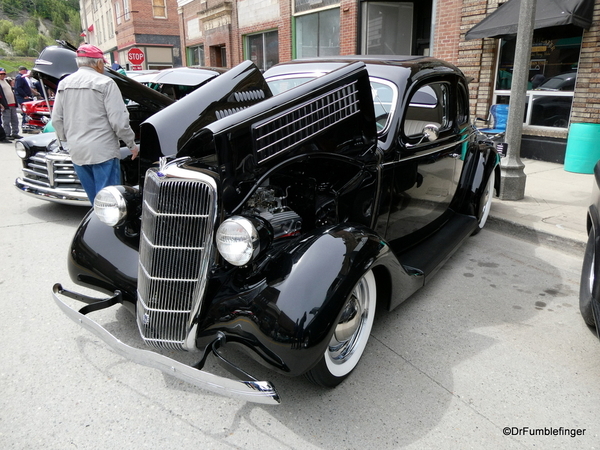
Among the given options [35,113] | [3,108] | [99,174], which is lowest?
[35,113]

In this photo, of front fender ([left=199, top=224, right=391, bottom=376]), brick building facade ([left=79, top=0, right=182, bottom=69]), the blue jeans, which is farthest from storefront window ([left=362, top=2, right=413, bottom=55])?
brick building facade ([left=79, top=0, right=182, bottom=69])

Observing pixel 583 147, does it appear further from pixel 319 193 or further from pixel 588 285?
pixel 319 193

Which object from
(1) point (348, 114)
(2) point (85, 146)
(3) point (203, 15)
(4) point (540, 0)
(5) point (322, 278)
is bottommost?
(5) point (322, 278)

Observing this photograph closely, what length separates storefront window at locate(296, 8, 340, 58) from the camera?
12562 millimetres

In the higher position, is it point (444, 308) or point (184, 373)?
point (184, 373)

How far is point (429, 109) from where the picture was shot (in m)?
4.30

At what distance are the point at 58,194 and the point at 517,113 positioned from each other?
5.96m

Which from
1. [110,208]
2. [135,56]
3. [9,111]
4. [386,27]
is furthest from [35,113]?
[110,208]

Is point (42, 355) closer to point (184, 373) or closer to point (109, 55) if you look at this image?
point (184, 373)

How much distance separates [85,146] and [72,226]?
5.42 feet

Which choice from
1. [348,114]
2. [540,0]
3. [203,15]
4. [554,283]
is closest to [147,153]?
[348,114]

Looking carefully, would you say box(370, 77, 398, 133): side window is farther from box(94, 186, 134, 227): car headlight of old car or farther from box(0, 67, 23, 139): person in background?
box(0, 67, 23, 139): person in background

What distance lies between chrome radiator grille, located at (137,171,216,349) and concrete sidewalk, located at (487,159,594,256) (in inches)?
A: 161

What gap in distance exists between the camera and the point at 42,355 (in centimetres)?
291
